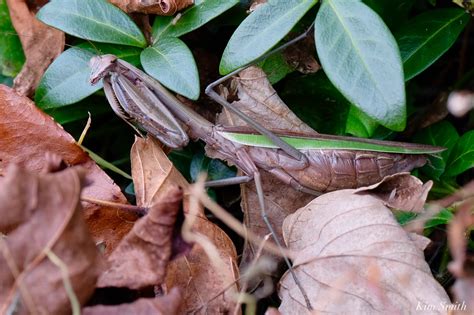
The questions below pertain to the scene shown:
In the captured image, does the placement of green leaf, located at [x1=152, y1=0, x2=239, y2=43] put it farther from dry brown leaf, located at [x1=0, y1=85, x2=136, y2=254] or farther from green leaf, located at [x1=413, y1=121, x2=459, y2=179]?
green leaf, located at [x1=413, y1=121, x2=459, y2=179]

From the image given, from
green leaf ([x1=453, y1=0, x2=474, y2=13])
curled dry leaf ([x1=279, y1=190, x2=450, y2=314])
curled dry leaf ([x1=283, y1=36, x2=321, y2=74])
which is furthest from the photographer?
curled dry leaf ([x1=283, y1=36, x2=321, y2=74])

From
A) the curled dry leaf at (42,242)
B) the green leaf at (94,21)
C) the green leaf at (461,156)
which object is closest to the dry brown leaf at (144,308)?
the curled dry leaf at (42,242)

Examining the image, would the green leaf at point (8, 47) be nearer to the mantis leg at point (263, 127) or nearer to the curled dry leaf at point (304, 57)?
the mantis leg at point (263, 127)

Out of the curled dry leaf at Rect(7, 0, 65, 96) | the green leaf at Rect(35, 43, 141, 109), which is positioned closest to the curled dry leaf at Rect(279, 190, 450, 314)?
the green leaf at Rect(35, 43, 141, 109)

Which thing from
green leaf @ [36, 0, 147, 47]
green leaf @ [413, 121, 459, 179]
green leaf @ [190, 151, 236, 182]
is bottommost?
green leaf @ [190, 151, 236, 182]

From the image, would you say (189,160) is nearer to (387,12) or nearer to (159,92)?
(159,92)

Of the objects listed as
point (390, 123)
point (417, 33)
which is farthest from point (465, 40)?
point (390, 123)
